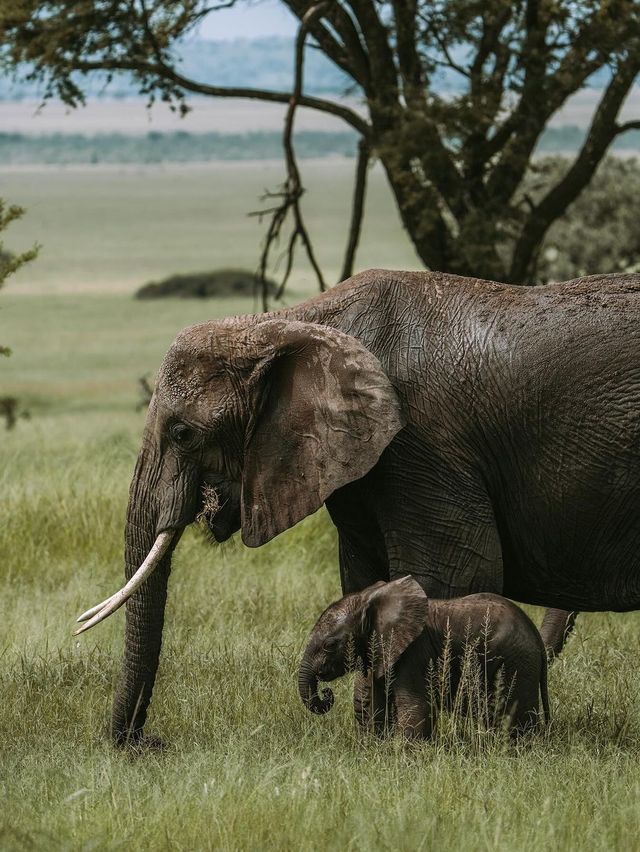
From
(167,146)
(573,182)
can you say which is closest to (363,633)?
(573,182)

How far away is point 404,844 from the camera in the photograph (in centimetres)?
488

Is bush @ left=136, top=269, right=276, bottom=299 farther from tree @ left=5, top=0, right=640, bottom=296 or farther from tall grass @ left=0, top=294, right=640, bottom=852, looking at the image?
tall grass @ left=0, top=294, right=640, bottom=852

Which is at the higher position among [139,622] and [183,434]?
[183,434]

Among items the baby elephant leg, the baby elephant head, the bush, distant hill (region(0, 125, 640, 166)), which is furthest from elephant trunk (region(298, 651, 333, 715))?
distant hill (region(0, 125, 640, 166))

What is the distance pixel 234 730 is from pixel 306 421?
4.69 feet

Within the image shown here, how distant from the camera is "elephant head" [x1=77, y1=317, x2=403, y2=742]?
6.06m

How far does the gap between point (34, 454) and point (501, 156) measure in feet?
16.2

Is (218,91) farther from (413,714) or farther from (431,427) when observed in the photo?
(413,714)

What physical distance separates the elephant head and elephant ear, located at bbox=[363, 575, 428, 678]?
0.43 meters

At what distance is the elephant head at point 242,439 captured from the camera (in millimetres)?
6062

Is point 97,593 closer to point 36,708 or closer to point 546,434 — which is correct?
point 36,708

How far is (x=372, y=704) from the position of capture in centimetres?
627

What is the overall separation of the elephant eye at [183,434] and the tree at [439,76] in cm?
696

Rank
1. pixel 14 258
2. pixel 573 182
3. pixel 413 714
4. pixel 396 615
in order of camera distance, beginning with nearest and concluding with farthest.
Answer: pixel 396 615
pixel 413 714
pixel 14 258
pixel 573 182
